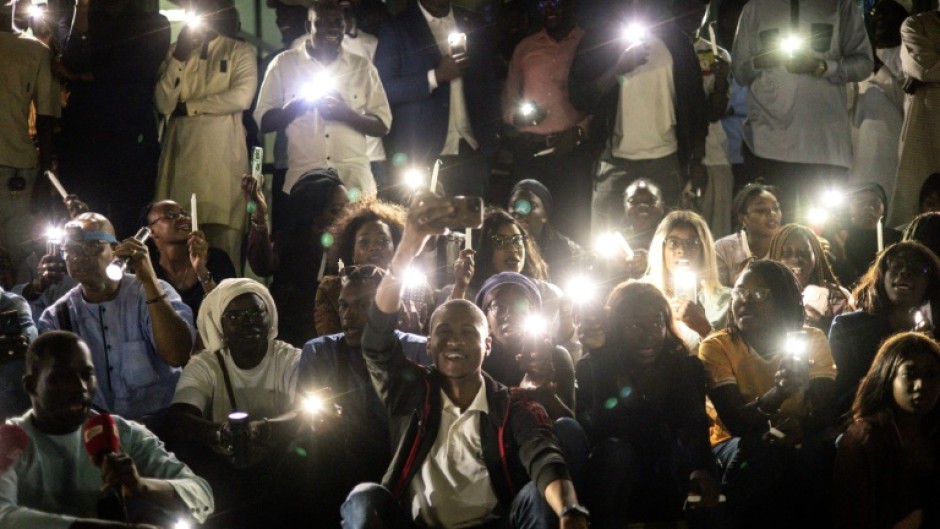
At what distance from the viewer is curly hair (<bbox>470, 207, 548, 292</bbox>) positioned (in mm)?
7227

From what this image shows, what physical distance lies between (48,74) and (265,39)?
1753 millimetres

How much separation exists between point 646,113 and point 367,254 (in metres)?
2.46

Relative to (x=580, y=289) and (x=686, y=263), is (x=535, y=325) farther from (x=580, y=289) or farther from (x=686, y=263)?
(x=686, y=263)

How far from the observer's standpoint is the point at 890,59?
9.10 metres

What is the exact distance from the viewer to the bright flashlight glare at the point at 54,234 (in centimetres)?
715

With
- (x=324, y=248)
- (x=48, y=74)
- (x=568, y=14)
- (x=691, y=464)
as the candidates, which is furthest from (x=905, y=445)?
(x=48, y=74)

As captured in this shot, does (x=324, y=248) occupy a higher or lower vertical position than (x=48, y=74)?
lower

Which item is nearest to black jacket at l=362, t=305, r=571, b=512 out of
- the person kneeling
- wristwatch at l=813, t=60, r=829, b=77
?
the person kneeling

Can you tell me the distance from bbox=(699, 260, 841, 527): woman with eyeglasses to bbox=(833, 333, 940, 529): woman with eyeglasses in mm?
181

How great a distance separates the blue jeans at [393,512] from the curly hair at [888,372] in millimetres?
1592

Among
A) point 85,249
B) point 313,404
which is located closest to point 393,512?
point 313,404

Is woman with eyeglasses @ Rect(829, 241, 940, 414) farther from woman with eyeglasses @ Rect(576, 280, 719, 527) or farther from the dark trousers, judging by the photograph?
the dark trousers

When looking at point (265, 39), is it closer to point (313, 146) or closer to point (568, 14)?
point (313, 146)

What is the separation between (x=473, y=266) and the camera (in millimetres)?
6770
